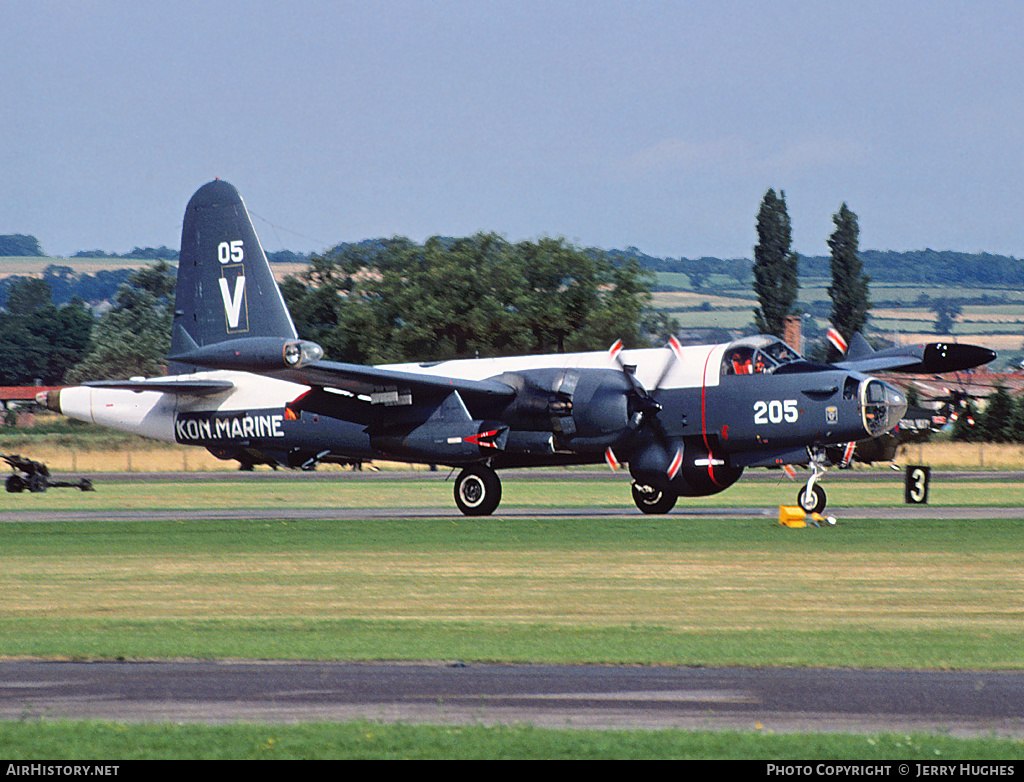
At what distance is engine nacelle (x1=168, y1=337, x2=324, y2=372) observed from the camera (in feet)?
97.5

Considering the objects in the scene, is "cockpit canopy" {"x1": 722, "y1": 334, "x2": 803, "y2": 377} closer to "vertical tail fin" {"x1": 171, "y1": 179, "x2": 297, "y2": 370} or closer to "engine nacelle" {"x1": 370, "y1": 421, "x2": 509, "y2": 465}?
"engine nacelle" {"x1": 370, "y1": 421, "x2": 509, "y2": 465}

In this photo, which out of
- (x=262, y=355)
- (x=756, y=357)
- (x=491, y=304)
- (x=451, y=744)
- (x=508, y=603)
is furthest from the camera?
(x=491, y=304)

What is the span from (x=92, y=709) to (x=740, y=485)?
41.6m

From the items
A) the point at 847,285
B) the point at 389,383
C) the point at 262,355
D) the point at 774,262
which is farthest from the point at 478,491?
the point at 847,285

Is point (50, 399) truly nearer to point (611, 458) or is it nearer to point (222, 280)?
point (222, 280)

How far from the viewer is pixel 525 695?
1202 cm

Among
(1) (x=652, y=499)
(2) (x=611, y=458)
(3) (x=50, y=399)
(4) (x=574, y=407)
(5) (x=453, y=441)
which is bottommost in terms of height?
(1) (x=652, y=499)

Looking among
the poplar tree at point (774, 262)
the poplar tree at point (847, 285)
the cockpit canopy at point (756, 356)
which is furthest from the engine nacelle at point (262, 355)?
the poplar tree at point (847, 285)

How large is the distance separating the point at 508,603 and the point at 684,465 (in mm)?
14896

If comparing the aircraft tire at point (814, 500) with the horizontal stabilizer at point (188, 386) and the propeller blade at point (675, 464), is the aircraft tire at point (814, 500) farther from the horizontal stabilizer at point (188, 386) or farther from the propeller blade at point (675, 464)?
the horizontal stabilizer at point (188, 386)

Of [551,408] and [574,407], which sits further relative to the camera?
[551,408]

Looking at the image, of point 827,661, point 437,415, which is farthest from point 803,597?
point 437,415
